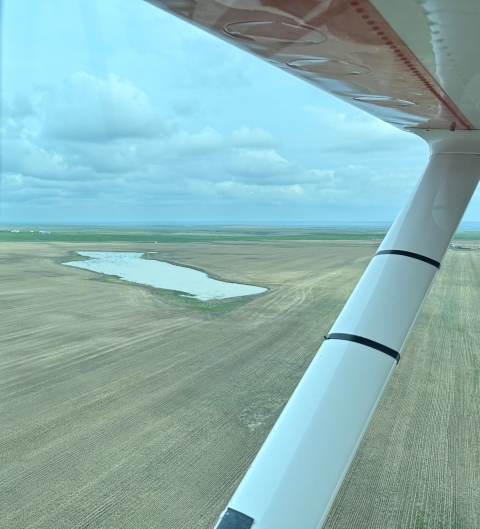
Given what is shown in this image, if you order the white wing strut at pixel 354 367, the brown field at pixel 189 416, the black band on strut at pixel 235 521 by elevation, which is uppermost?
the white wing strut at pixel 354 367

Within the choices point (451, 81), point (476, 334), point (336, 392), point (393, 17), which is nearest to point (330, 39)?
point (393, 17)

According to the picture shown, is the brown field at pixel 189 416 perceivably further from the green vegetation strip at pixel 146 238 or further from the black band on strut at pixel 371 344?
the green vegetation strip at pixel 146 238

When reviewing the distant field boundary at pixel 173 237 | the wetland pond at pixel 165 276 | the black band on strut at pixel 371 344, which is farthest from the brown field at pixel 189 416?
the distant field boundary at pixel 173 237

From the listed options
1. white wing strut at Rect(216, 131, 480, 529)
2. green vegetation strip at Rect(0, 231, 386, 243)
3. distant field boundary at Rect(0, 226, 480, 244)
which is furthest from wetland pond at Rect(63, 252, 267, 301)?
green vegetation strip at Rect(0, 231, 386, 243)

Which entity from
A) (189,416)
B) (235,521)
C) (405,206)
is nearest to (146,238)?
(189,416)

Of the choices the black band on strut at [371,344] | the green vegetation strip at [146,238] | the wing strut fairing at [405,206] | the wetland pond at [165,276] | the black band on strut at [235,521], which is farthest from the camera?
the green vegetation strip at [146,238]

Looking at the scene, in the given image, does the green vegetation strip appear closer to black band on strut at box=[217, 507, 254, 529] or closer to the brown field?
the brown field

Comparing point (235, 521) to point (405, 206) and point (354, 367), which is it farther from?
point (405, 206)

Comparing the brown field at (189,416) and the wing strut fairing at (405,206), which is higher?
the wing strut fairing at (405,206)
